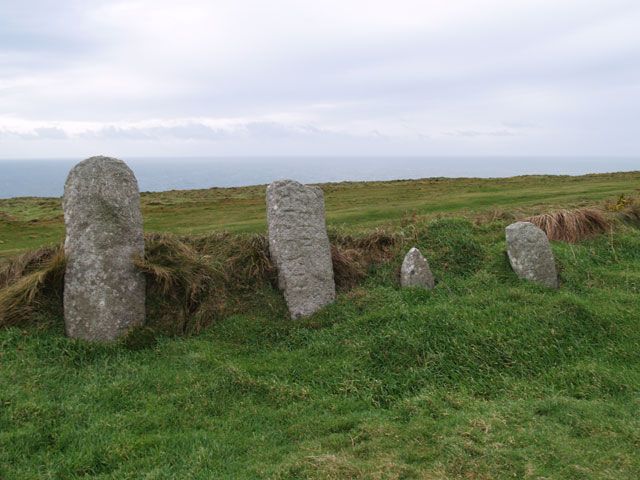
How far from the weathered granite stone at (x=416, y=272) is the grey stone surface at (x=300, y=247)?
1824 mm

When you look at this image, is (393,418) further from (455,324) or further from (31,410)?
(31,410)

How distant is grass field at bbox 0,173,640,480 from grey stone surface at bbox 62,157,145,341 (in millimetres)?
546

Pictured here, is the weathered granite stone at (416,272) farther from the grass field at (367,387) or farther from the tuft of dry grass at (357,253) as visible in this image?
the tuft of dry grass at (357,253)

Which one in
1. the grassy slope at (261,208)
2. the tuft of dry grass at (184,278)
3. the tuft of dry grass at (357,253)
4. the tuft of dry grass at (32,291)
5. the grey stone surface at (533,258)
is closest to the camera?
the tuft of dry grass at (32,291)

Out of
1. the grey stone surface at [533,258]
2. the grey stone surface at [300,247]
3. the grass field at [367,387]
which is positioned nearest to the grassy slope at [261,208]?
the grey stone surface at [300,247]

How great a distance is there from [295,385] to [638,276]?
31.0 ft

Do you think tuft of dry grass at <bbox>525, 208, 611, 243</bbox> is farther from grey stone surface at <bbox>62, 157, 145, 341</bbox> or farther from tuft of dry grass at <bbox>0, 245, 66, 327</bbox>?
tuft of dry grass at <bbox>0, 245, 66, 327</bbox>

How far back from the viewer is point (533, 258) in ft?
41.6

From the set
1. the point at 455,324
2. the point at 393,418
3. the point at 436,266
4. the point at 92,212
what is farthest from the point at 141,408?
the point at 436,266

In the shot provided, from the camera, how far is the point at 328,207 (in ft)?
92.4

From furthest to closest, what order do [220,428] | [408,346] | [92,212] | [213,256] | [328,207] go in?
[328,207] < [213,256] < [92,212] < [408,346] < [220,428]

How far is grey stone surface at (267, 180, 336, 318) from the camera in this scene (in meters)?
11.9

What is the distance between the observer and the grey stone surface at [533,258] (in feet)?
41.4

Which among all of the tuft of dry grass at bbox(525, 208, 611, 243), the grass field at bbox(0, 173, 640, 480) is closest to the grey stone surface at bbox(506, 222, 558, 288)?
the grass field at bbox(0, 173, 640, 480)
